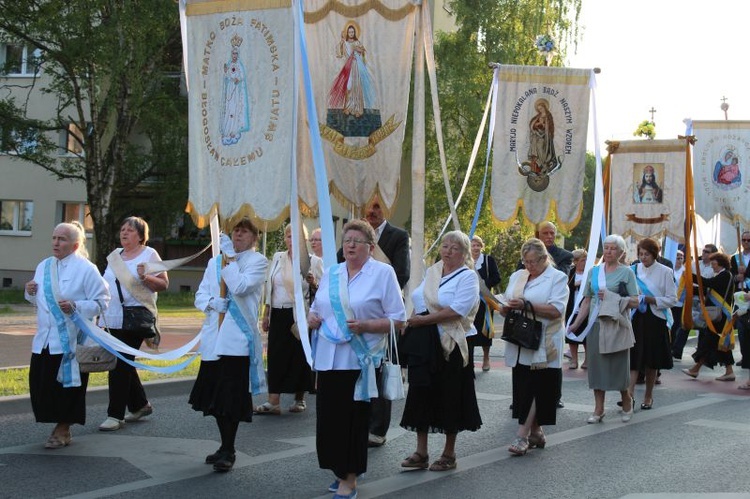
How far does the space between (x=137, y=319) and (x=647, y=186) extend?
788 centimetres

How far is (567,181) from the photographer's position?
11977mm

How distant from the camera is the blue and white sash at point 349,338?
6746mm

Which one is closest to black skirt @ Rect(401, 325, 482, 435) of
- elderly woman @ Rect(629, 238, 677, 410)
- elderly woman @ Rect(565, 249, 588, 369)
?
elderly woman @ Rect(629, 238, 677, 410)

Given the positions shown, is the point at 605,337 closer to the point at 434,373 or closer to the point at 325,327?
the point at 434,373

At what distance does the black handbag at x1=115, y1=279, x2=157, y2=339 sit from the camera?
9.22m

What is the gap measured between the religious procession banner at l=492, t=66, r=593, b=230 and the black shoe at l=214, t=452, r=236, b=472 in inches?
215

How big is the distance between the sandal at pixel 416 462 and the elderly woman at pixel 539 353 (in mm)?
1172

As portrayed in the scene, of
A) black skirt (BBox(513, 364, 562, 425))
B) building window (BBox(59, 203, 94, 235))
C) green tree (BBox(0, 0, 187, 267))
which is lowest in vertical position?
black skirt (BBox(513, 364, 562, 425))

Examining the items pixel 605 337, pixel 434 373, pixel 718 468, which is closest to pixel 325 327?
pixel 434 373

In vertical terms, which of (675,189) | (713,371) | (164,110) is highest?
(164,110)

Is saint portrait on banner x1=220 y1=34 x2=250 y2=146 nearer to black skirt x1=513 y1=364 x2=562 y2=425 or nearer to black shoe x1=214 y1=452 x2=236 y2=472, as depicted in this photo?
black shoe x1=214 y1=452 x2=236 y2=472

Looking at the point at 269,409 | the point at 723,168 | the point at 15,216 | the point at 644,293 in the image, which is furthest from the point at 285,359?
the point at 15,216

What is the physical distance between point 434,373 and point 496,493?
3.44 feet

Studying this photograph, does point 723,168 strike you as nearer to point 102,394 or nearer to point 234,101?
point 102,394
